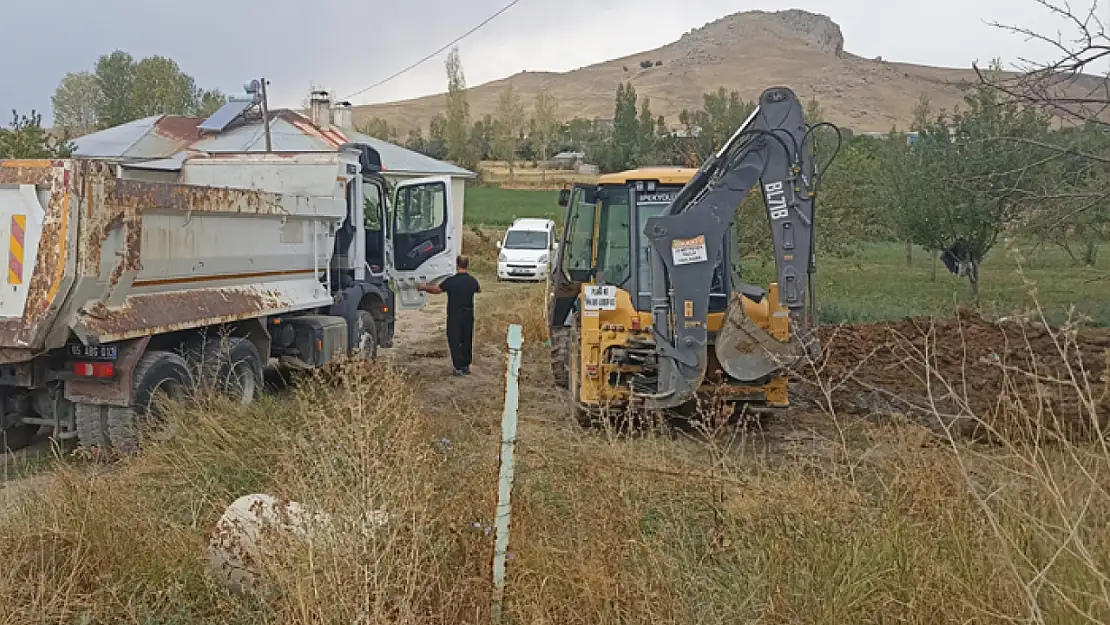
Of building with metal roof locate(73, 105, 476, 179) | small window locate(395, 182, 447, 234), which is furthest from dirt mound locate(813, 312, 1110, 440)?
building with metal roof locate(73, 105, 476, 179)

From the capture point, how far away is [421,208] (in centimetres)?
1253

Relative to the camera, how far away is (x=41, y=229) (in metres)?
6.63

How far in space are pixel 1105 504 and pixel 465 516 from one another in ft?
8.53

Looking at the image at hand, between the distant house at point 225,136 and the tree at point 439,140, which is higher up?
the tree at point 439,140

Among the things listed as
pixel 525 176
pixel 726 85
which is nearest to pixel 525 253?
pixel 525 176

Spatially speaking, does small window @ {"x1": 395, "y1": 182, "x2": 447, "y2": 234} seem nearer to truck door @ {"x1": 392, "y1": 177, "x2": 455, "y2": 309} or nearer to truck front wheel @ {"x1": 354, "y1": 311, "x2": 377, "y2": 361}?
truck door @ {"x1": 392, "y1": 177, "x2": 455, "y2": 309}

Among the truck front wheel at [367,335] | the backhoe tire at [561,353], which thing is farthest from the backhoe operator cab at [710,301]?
the truck front wheel at [367,335]

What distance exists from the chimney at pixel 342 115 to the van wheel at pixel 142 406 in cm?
2378

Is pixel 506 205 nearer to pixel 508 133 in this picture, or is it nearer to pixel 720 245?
pixel 508 133

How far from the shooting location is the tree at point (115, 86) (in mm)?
44775

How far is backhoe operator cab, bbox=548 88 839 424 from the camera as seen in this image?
24.5 feet

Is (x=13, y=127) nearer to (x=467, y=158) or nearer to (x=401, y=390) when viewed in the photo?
(x=401, y=390)

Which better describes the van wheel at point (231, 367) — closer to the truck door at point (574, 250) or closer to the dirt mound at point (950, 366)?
the truck door at point (574, 250)

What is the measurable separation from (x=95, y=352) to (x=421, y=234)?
589 cm
